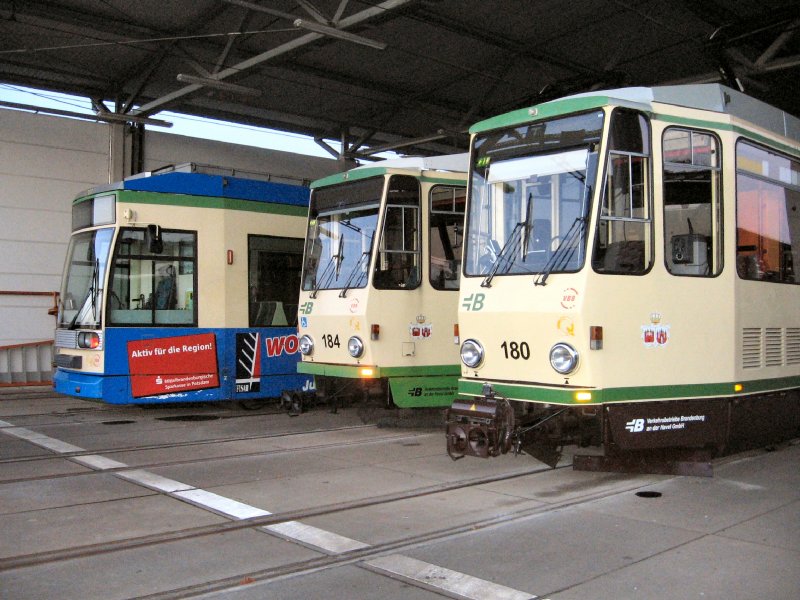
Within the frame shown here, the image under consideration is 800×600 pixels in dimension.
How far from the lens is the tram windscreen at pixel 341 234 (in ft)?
33.2

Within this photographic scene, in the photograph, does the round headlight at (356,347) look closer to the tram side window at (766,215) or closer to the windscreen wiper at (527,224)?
the windscreen wiper at (527,224)

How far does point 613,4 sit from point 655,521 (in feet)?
37.1

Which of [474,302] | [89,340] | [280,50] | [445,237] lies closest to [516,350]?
[474,302]

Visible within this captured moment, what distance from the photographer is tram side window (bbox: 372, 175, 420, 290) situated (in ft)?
32.9

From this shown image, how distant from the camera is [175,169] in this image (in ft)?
41.8

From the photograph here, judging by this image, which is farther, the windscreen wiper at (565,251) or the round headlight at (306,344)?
the round headlight at (306,344)

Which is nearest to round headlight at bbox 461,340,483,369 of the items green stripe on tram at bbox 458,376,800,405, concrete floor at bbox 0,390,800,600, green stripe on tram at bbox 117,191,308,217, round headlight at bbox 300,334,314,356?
green stripe on tram at bbox 458,376,800,405

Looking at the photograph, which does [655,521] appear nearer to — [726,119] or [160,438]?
[726,119]

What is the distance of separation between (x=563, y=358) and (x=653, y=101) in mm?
2320

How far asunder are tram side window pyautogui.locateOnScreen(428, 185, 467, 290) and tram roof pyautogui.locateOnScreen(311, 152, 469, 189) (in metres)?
0.28

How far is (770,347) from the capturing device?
7941 mm

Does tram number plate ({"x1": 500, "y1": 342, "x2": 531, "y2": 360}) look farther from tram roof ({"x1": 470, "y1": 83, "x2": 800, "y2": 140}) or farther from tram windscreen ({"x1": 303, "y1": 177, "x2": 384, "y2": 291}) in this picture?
tram windscreen ({"x1": 303, "y1": 177, "x2": 384, "y2": 291})

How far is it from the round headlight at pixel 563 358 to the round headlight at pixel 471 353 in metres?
0.83

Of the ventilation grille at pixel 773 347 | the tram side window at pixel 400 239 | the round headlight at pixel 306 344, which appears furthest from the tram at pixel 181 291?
the ventilation grille at pixel 773 347
